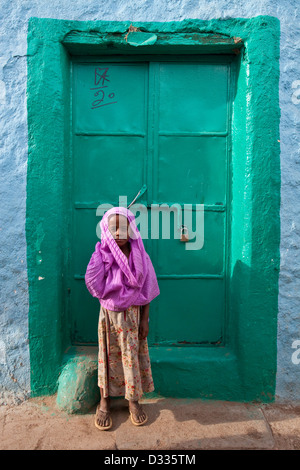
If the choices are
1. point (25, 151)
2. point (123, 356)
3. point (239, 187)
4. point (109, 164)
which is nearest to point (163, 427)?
point (123, 356)

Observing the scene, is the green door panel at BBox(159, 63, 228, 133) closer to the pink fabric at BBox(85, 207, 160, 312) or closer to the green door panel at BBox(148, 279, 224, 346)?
the pink fabric at BBox(85, 207, 160, 312)

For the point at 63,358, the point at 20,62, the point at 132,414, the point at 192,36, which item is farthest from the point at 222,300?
the point at 20,62

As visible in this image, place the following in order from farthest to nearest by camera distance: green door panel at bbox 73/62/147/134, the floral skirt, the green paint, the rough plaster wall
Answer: green door panel at bbox 73/62/147/134 < the rough plaster wall < the green paint < the floral skirt

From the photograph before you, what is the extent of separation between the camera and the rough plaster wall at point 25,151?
254 centimetres

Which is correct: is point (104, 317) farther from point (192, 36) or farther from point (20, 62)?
point (192, 36)

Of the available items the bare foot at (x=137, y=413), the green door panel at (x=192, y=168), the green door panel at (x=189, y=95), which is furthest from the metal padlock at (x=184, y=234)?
the bare foot at (x=137, y=413)

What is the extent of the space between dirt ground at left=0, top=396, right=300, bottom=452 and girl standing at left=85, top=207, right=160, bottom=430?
101mm

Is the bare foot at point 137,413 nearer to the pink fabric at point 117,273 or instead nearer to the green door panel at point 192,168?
the pink fabric at point 117,273

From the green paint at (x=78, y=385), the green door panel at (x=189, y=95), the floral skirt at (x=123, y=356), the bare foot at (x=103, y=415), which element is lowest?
the bare foot at (x=103, y=415)

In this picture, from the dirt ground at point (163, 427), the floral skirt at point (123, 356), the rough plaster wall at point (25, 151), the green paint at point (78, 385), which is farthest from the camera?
the rough plaster wall at point (25, 151)

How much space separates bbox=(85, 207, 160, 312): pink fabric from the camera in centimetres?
225

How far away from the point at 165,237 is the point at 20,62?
5.37 feet

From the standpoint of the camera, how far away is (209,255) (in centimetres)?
279

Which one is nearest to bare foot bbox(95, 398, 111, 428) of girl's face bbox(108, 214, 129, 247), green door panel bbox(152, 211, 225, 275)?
green door panel bbox(152, 211, 225, 275)
